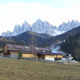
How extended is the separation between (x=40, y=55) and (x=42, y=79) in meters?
37.8

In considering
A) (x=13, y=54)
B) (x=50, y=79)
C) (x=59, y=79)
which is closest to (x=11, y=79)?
(x=50, y=79)

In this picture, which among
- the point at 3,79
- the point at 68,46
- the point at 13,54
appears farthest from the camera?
the point at 68,46

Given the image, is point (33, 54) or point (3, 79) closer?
point (3, 79)

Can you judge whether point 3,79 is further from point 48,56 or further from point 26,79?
point 48,56

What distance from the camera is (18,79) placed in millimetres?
12180

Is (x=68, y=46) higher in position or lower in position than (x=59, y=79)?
higher

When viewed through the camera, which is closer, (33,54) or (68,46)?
(33,54)

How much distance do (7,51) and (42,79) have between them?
40.2 metres

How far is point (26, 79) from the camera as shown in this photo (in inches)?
489

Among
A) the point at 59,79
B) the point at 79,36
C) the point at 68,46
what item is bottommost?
the point at 59,79

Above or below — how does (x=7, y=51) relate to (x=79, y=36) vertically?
below

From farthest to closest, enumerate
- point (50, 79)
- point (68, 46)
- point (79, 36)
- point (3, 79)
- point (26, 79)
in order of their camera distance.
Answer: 1. point (79, 36)
2. point (68, 46)
3. point (50, 79)
4. point (26, 79)
5. point (3, 79)

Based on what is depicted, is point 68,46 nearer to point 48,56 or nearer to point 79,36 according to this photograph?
point 79,36

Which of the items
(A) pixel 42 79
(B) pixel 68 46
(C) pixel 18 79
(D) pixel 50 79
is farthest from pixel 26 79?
(B) pixel 68 46
